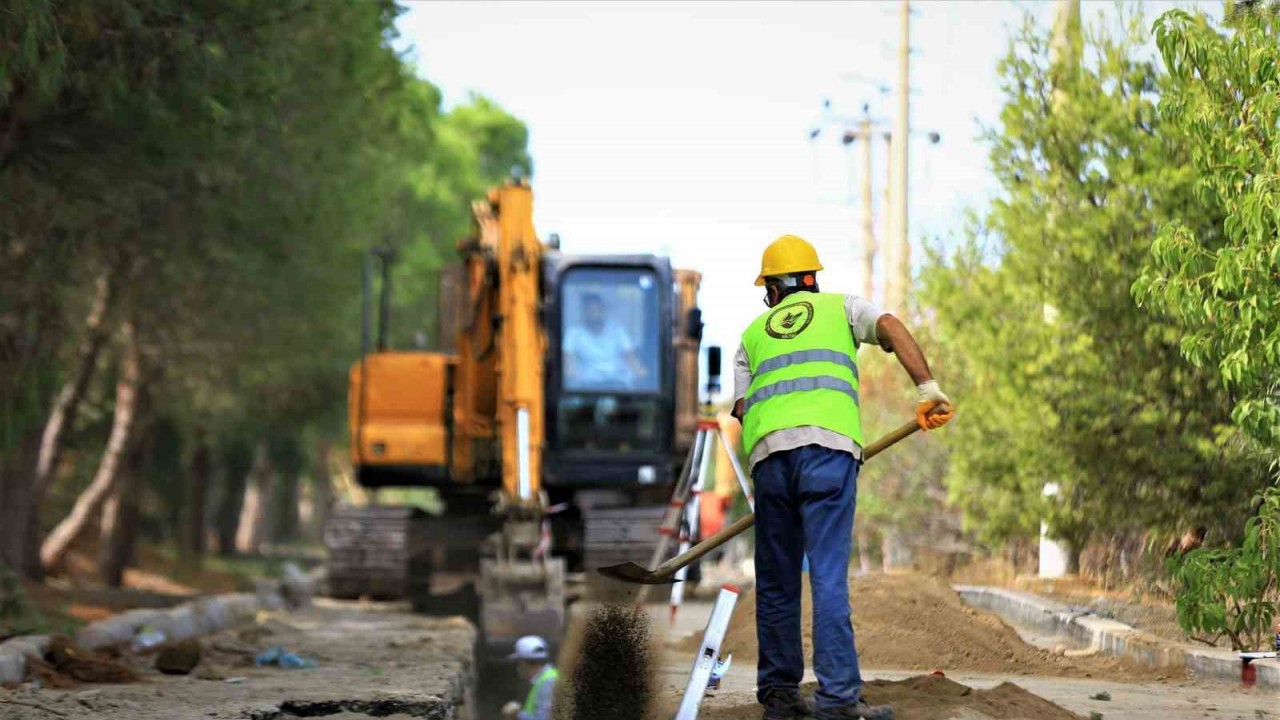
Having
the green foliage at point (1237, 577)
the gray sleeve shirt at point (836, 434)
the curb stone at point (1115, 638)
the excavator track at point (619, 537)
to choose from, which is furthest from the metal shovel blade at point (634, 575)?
the excavator track at point (619, 537)

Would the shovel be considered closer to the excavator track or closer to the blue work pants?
the blue work pants

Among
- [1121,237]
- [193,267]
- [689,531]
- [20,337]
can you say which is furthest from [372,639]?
[193,267]

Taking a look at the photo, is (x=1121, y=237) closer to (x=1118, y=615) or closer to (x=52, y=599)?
(x=1118, y=615)

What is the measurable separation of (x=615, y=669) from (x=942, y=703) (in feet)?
4.82

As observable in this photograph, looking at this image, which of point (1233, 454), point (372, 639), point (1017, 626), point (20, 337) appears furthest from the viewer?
point (20, 337)

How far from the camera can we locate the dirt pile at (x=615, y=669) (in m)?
9.23

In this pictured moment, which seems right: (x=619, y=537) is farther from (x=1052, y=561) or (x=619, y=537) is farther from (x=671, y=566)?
(x=671, y=566)

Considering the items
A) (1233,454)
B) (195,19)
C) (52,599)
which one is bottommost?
(52,599)

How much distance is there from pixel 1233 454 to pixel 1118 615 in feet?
5.29

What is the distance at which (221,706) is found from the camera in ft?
38.5

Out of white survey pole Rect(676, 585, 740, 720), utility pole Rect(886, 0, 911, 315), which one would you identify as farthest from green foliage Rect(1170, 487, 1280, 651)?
utility pole Rect(886, 0, 911, 315)

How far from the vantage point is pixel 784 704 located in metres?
8.79

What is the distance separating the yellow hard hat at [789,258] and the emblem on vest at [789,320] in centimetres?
21

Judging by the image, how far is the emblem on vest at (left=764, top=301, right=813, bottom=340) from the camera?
9.01 meters
